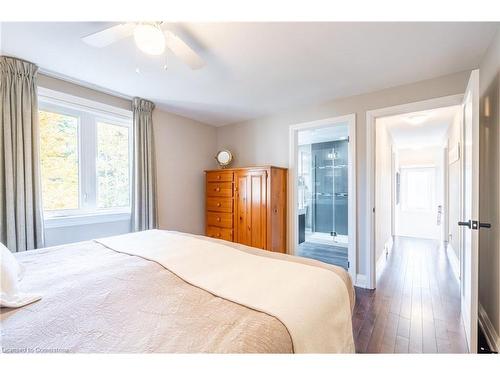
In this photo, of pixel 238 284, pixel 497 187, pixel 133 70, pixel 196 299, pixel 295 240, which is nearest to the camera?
pixel 196 299

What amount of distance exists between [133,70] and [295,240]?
2.87 m

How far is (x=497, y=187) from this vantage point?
5.26 feet

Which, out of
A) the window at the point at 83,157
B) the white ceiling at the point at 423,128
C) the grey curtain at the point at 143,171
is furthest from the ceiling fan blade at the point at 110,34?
the white ceiling at the point at 423,128

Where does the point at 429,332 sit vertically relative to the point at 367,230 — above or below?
below

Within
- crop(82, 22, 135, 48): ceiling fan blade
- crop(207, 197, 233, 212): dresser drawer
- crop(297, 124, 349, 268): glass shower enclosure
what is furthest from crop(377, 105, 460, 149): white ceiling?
crop(82, 22, 135, 48): ceiling fan blade

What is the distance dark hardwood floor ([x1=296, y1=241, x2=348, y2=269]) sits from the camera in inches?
149

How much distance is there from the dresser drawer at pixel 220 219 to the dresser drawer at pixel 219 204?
0.22 feet

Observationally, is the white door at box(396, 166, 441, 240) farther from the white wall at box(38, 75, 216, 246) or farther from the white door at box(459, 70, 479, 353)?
the white wall at box(38, 75, 216, 246)

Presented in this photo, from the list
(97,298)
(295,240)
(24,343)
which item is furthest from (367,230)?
(24,343)

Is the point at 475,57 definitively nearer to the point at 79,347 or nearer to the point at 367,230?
the point at 367,230

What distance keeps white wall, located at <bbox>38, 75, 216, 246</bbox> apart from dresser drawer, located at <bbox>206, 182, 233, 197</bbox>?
10.7 inches

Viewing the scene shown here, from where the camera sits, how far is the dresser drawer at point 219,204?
340cm

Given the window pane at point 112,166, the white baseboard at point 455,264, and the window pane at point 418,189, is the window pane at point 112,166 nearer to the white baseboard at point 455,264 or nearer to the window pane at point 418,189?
the white baseboard at point 455,264

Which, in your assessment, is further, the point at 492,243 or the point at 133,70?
the point at 133,70
